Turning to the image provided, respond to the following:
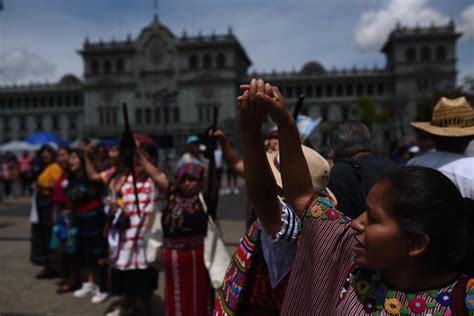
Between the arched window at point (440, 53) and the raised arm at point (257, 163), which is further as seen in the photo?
the arched window at point (440, 53)

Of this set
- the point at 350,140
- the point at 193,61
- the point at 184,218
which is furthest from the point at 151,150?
the point at 193,61

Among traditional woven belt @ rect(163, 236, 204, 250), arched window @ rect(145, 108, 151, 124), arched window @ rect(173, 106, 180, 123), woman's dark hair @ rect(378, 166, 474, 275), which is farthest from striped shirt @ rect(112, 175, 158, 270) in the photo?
arched window @ rect(145, 108, 151, 124)

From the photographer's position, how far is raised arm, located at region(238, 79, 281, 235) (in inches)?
54.8

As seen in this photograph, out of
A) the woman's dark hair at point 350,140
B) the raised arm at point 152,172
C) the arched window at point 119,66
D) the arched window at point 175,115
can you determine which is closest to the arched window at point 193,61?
the arched window at point 175,115

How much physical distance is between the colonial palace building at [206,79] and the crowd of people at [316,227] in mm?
51172

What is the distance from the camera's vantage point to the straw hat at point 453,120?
2465 mm

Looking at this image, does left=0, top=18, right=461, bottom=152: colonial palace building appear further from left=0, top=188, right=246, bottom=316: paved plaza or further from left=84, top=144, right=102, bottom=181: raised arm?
left=84, top=144, right=102, bottom=181: raised arm

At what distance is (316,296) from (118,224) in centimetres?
298

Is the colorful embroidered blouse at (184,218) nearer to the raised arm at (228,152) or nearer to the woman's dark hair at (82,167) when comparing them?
the raised arm at (228,152)

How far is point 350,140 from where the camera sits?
2.77 meters

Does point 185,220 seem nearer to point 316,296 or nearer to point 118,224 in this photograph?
point 118,224

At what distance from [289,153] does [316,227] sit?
10.7 inches

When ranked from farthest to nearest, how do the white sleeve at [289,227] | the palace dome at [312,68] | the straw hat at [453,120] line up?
the palace dome at [312,68]
the straw hat at [453,120]
the white sleeve at [289,227]

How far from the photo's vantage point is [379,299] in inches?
51.4
